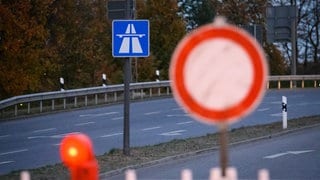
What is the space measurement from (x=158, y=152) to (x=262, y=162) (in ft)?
8.46

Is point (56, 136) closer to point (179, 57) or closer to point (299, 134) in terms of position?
point (299, 134)

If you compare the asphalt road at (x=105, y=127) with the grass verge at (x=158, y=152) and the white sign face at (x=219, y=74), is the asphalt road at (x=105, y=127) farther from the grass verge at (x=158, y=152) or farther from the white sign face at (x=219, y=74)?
the white sign face at (x=219, y=74)

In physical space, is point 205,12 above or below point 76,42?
above

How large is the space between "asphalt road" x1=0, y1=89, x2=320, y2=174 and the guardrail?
1.47 meters

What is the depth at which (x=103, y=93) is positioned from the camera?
39.3 m

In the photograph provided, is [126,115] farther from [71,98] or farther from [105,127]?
[71,98]

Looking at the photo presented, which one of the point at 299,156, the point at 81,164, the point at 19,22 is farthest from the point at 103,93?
the point at 81,164

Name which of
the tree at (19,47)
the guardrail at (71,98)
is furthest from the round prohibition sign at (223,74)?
the tree at (19,47)

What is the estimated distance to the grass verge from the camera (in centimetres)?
1408

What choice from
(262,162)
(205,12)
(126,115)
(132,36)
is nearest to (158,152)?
(126,115)

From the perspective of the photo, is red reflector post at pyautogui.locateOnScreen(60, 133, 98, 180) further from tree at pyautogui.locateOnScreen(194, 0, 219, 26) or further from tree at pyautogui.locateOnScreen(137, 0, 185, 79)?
tree at pyautogui.locateOnScreen(194, 0, 219, 26)

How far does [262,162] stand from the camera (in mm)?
16062

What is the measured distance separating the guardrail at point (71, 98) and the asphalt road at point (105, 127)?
1.47 m

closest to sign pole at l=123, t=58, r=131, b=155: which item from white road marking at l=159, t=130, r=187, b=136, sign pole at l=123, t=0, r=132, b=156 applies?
sign pole at l=123, t=0, r=132, b=156
